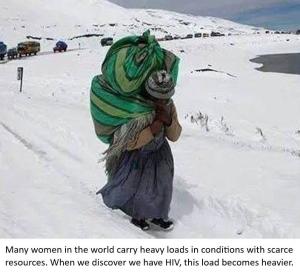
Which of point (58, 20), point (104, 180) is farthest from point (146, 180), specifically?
point (58, 20)

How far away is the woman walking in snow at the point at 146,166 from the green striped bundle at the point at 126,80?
3.3 inches

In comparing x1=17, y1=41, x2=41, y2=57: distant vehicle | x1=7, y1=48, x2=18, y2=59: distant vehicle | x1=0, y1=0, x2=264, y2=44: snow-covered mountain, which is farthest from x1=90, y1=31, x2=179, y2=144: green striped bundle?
x1=0, y1=0, x2=264, y2=44: snow-covered mountain

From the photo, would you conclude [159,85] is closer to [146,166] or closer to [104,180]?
[146,166]

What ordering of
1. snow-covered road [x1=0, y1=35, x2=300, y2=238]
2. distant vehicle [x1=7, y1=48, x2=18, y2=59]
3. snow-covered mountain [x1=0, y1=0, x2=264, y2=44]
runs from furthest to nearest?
snow-covered mountain [x1=0, y1=0, x2=264, y2=44]
distant vehicle [x1=7, y1=48, x2=18, y2=59]
snow-covered road [x1=0, y1=35, x2=300, y2=238]

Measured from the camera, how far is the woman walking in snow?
503 cm

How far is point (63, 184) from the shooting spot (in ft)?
21.1

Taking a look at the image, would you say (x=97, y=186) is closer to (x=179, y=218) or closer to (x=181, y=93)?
(x=179, y=218)

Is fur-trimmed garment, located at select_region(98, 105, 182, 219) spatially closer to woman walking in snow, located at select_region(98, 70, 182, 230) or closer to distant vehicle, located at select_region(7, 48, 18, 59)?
woman walking in snow, located at select_region(98, 70, 182, 230)

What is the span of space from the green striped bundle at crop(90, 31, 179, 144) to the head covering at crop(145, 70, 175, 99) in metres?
0.07

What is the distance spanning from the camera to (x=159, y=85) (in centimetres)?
491

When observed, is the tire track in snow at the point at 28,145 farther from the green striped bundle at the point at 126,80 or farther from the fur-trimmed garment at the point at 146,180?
the green striped bundle at the point at 126,80

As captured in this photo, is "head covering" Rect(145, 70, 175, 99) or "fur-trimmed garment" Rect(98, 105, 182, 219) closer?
"head covering" Rect(145, 70, 175, 99)

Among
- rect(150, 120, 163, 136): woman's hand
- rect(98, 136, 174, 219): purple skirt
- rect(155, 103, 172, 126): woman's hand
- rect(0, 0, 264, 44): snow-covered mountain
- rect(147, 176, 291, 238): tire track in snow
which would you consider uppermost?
rect(155, 103, 172, 126): woman's hand
